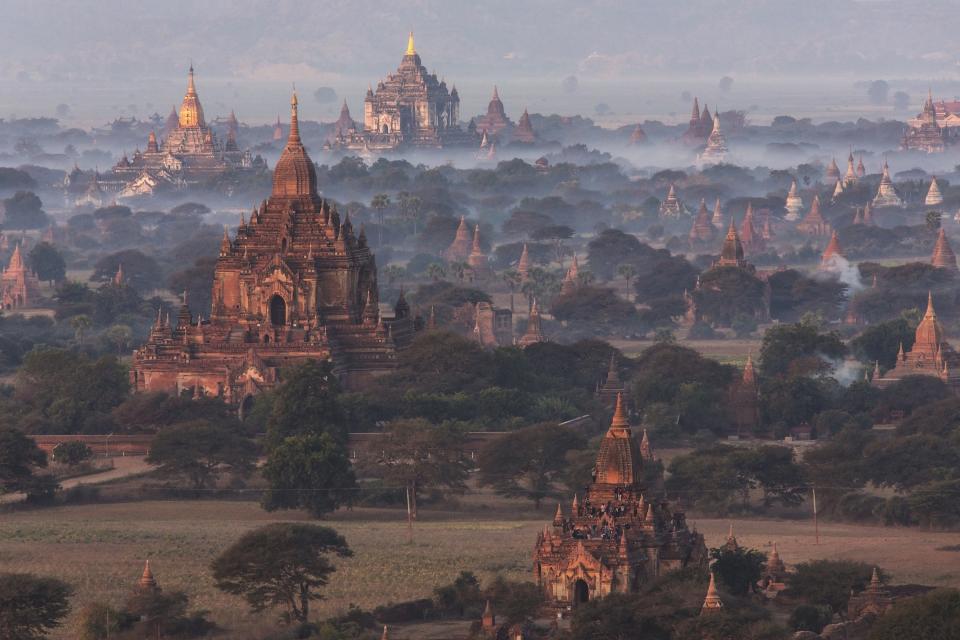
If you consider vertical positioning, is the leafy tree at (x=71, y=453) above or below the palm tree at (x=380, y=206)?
below

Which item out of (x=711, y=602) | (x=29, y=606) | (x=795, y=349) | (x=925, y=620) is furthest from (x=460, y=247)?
(x=925, y=620)

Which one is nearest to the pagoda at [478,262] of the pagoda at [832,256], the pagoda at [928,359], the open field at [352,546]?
the pagoda at [832,256]

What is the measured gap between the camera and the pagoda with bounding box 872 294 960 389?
4309 inches

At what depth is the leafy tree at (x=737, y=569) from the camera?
68.9 meters

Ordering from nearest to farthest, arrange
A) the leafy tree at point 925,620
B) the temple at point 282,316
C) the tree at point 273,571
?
the leafy tree at point 925,620 → the tree at point 273,571 → the temple at point 282,316

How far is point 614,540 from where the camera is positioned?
67125mm

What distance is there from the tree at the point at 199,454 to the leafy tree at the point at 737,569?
21244 millimetres

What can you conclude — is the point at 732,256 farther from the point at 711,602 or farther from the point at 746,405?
the point at 711,602

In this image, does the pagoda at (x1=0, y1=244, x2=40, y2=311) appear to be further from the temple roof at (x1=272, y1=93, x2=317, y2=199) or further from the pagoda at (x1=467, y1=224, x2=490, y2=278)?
the temple roof at (x1=272, y1=93, x2=317, y2=199)

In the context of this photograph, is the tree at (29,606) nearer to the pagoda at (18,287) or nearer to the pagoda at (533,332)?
the pagoda at (533,332)

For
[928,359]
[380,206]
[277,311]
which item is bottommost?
[928,359]

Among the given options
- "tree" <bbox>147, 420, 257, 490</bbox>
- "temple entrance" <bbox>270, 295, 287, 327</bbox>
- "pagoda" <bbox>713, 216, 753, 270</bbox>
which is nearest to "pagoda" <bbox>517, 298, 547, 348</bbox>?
"temple entrance" <bbox>270, 295, 287, 327</bbox>

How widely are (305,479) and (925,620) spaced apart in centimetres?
2770

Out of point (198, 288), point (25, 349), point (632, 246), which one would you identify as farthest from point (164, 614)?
point (632, 246)
